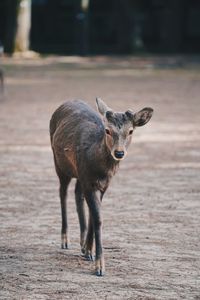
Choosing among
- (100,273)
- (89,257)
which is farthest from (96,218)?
(89,257)

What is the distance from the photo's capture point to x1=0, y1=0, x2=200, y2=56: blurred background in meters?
36.0

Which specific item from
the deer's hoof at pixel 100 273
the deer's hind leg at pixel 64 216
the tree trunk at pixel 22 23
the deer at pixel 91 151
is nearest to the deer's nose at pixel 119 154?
the deer at pixel 91 151

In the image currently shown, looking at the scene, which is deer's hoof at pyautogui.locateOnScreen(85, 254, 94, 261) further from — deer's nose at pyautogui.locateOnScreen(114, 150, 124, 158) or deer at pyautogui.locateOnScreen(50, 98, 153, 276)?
deer's nose at pyautogui.locateOnScreen(114, 150, 124, 158)

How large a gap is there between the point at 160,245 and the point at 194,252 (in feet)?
1.16

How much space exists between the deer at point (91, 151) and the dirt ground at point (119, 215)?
21 cm

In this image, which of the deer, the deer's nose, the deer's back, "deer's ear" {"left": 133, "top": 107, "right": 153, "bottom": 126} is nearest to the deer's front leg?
the deer

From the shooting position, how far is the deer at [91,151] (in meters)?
7.04

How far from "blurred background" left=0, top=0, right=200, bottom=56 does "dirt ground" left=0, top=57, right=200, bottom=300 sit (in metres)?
15.6

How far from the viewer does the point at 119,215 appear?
932 centimetres

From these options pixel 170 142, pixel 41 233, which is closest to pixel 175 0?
pixel 170 142

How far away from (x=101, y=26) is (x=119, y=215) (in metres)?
31.3

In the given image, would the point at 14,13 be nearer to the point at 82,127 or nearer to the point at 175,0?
the point at 175,0

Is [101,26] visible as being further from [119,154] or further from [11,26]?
[119,154]

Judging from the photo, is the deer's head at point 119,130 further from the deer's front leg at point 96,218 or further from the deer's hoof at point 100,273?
the deer's hoof at point 100,273
